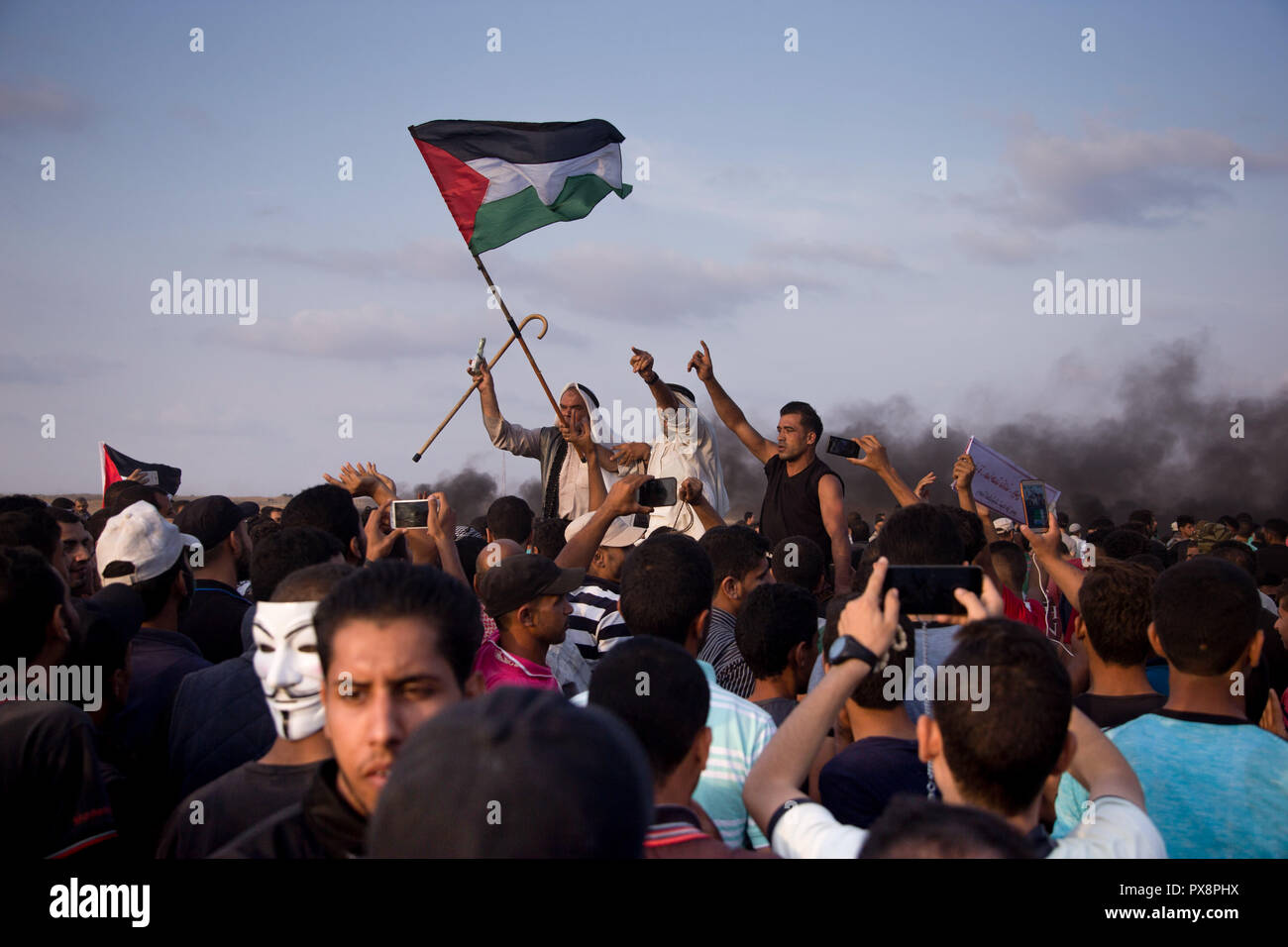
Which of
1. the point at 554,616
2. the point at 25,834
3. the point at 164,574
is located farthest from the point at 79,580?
the point at 25,834

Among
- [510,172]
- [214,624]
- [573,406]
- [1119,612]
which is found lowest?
[214,624]

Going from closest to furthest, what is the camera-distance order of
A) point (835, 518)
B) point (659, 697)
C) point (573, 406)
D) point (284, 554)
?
point (659, 697) → point (284, 554) → point (835, 518) → point (573, 406)

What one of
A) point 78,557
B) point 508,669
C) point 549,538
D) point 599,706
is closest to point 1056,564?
point 508,669

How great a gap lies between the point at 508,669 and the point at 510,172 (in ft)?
21.6

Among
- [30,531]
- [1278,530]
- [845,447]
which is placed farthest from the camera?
[1278,530]

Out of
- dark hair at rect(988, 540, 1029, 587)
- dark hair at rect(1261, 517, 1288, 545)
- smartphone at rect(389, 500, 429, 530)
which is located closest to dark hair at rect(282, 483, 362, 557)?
smartphone at rect(389, 500, 429, 530)

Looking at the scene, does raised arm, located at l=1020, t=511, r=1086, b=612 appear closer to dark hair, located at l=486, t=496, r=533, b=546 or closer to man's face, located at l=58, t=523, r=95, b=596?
dark hair, located at l=486, t=496, r=533, b=546

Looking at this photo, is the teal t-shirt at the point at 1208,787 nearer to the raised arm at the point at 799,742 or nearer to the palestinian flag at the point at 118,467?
the raised arm at the point at 799,742

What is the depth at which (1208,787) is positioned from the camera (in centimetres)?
286

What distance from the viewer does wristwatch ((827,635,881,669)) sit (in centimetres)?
246

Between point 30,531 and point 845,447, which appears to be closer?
point 30,531

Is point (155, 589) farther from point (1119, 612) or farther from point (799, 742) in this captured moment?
point (1119, 612)

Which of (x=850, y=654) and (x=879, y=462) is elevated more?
(x=879, y=462)
